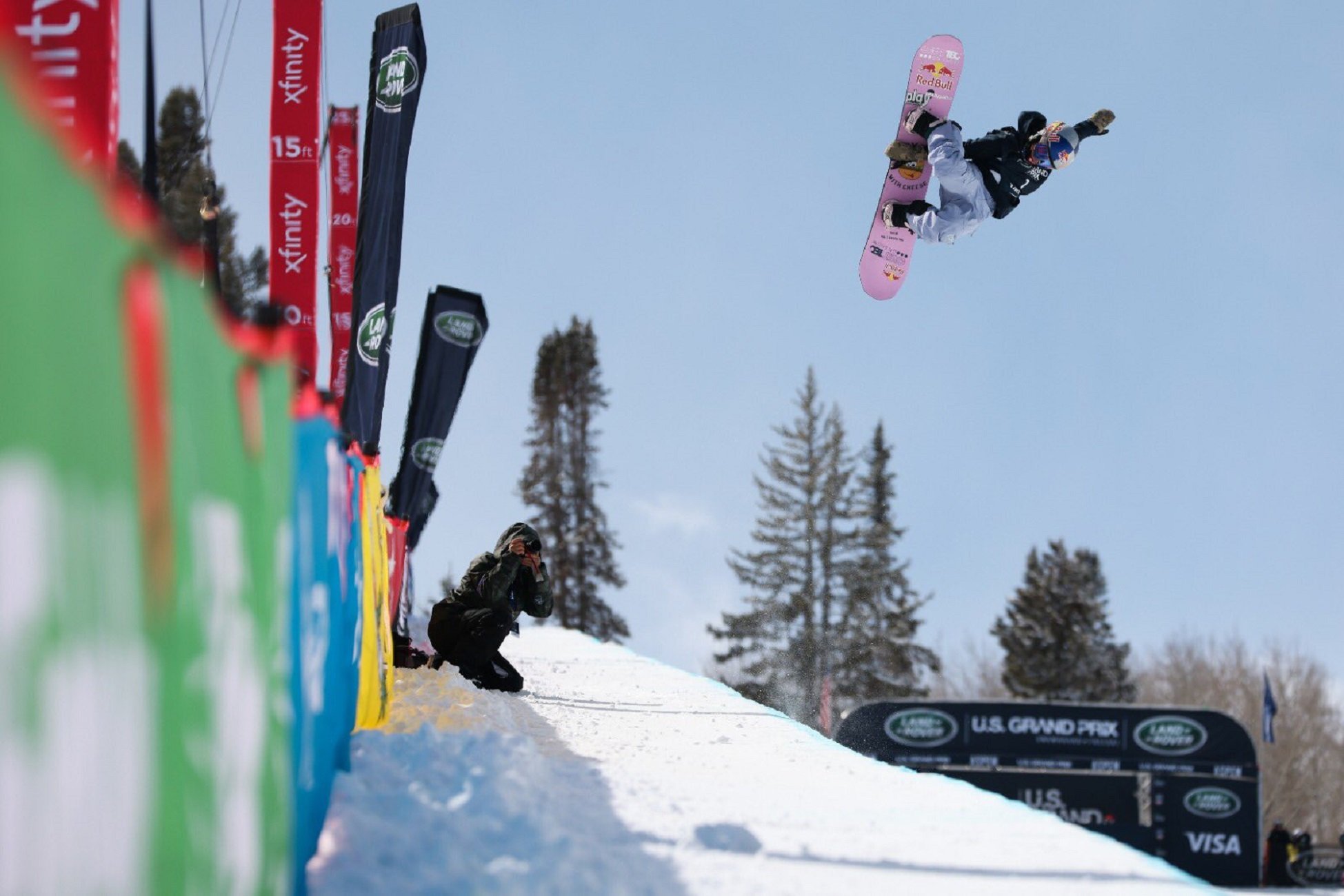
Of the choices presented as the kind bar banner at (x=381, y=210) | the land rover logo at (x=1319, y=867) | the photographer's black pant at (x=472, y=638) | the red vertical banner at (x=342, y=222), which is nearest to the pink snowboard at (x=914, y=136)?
the kind bar banner at (x=381, y=210)

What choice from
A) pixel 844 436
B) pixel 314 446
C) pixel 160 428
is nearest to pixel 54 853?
pixel 160 428

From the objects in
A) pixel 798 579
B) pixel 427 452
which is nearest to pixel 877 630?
pixel 798 579

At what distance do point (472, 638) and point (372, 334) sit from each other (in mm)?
3191

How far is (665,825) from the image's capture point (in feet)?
14.2

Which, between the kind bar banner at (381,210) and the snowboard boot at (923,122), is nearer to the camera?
the snowboard boot at (923,122)

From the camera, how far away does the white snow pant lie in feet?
29.9

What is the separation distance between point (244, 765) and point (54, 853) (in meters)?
0.98

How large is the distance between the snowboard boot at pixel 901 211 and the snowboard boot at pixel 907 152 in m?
0.36

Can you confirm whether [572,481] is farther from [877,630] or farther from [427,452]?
[427,452]

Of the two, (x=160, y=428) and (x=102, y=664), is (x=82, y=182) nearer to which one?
(x=160, y=428)

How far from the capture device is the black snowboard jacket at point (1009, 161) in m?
9.14

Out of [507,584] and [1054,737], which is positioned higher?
[507,584]

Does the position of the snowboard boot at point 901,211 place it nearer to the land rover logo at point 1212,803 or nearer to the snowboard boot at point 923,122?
the snowboard boot at point 923,122

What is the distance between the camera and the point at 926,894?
3.61 meters
